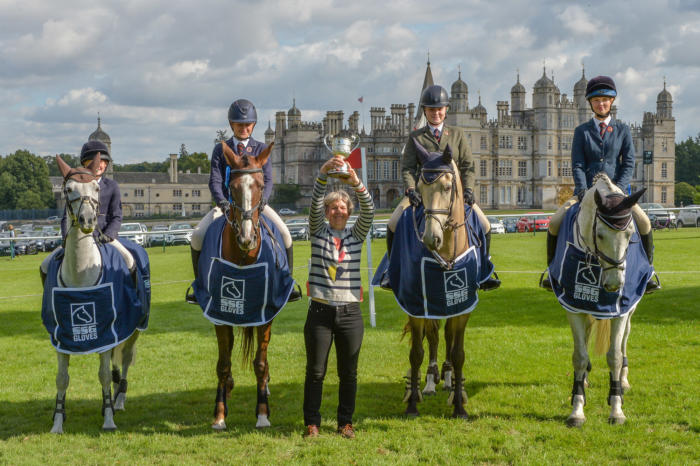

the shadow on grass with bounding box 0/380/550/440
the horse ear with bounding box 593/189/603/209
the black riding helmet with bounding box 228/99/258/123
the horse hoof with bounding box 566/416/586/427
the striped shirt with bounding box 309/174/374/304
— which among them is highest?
the black riding helmet with bounding box 228/99/258/123

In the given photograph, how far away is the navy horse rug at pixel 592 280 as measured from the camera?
22.0 feet

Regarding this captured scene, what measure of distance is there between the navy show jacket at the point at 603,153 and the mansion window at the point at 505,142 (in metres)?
93.9

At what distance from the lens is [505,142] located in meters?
99.7

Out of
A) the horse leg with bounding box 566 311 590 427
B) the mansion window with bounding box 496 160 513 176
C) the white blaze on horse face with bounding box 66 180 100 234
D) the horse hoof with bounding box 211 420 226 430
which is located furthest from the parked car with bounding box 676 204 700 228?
the mansion window with bounding box 496 160 513 176

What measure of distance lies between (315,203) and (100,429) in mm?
3215

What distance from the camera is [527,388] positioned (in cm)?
805

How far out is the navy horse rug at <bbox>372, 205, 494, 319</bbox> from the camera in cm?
674

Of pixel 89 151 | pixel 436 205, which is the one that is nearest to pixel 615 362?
pixel 436 205

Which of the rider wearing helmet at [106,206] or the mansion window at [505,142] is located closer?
the rider wearing helmet at [106,206]

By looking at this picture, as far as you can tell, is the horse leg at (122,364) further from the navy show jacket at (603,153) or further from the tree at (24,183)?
the tree at (24,183)

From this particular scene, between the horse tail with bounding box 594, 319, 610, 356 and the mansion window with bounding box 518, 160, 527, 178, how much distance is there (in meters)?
96.3

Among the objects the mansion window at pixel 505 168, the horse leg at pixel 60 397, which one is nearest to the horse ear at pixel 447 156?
the horse leg at pixel 60 397

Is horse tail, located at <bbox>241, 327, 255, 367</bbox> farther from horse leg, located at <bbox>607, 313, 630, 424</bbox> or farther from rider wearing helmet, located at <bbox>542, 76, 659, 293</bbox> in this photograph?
horse leg, located at <bbox>607, 313, 630, 424</bbox>

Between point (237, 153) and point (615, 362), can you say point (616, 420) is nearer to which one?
point (615, 362)
